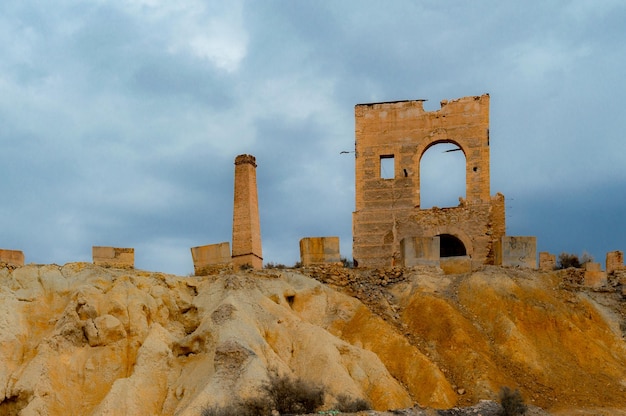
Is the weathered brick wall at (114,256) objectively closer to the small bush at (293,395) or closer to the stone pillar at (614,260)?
the small bush at (293,395)

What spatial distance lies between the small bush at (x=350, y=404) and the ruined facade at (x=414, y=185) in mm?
11657

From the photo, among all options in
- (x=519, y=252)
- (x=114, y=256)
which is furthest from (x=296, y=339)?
(x=519, y=252)

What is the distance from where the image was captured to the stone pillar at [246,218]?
24984mm

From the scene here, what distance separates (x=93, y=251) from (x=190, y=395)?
25.3 ft

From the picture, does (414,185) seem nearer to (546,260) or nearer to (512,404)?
(546,260)

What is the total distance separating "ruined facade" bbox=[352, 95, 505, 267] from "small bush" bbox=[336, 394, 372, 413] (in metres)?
11.7

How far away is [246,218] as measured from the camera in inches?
991

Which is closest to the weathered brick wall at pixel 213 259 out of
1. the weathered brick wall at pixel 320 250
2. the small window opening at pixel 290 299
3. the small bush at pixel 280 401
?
the weathered brick wall at pixel 320 250

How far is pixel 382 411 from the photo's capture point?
669 inches

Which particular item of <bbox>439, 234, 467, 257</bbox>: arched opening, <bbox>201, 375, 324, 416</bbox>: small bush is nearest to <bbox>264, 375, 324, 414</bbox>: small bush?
<bbox>201, 375, 324, 416</bbox>: small bush

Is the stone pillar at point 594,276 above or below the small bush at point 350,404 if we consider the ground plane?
above

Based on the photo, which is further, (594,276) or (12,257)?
(594,276)

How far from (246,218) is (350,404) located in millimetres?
9634

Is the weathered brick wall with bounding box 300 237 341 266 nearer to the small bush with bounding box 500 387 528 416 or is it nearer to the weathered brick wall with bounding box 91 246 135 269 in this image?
the weathered brick wall with bounding box 91 246 135 269
